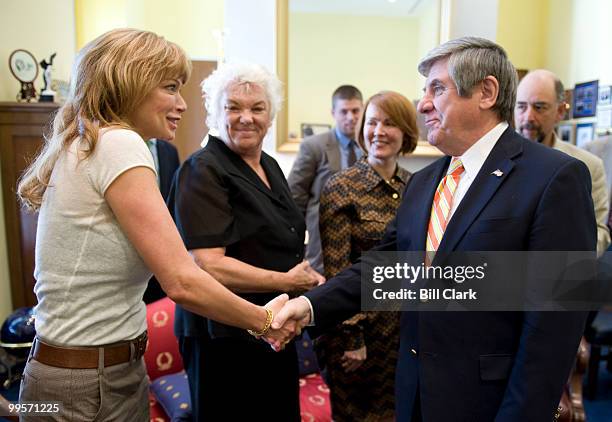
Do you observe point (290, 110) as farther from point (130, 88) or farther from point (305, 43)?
point (130, 88)

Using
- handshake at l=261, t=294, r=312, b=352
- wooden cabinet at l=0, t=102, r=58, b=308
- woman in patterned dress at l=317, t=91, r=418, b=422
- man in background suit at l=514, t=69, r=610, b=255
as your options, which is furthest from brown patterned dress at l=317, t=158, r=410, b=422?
wooden cabinet at l=0, t=102, r=58, b=308

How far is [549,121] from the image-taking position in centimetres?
237

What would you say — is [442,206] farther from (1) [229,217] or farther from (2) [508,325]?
(1) [229,217]

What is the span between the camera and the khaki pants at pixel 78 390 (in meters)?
1.08

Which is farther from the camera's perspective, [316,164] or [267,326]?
[316,164]

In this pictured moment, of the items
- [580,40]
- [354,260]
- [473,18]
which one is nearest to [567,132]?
[580,40]

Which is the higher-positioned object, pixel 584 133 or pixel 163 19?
pixel 163 19

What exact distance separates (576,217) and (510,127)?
32 cm

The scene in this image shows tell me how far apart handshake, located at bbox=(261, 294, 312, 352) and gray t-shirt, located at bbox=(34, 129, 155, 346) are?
463 mm

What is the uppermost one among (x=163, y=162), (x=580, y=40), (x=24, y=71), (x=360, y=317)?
(x=580, y=40)

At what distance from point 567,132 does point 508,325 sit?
428 centimetres

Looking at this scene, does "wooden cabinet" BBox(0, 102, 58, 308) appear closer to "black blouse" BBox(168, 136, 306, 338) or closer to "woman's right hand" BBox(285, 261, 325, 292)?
"black blouse" BBox(168, 136, 306, 338)

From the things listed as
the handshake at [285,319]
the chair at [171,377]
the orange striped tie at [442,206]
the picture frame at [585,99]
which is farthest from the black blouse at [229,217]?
the picture frame at [585,99]

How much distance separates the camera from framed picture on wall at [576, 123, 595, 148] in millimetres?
4316
